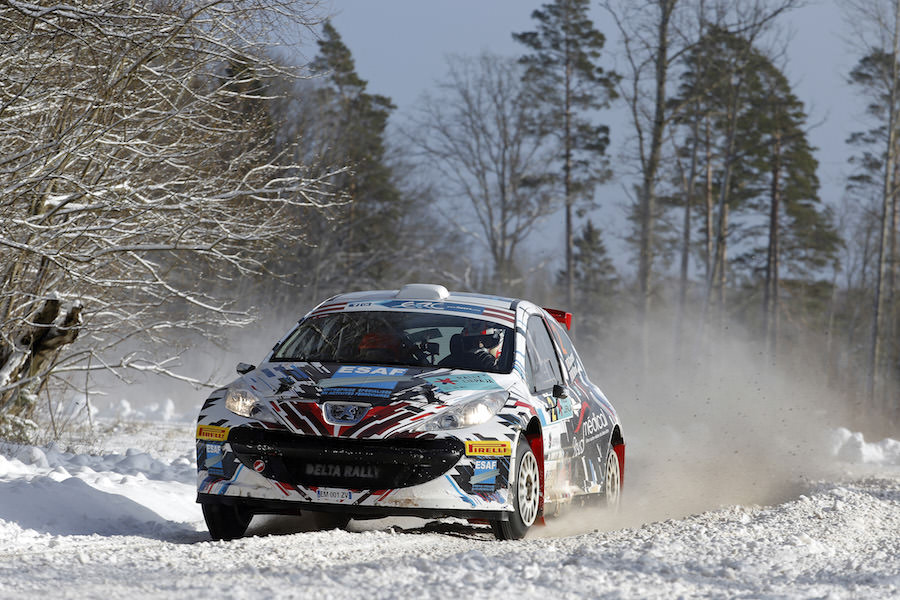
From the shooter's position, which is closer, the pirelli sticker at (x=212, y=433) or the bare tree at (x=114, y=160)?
the pirelli sticker at (x=212, y=433)

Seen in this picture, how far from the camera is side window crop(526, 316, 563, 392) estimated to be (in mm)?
7586

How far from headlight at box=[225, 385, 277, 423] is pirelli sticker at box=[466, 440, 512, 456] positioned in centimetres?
120

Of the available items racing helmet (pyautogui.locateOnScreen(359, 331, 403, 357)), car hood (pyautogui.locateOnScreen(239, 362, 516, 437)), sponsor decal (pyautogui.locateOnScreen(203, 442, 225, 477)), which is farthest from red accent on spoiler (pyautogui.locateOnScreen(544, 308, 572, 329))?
sponsor decal (pyautogui.locateOnScreen(203, 442, 225, 477))

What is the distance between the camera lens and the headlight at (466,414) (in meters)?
6.47

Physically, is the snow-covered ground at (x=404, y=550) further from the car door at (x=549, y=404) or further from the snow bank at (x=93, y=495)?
the car door at (x=549, y=404)

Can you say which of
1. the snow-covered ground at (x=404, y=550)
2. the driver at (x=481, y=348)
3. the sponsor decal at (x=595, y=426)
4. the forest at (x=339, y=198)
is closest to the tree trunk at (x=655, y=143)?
the forest at (x=339, y=198)

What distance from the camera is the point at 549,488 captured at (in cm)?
723

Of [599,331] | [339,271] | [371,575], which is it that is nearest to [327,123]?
[339,271]

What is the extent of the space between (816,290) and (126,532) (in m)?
55.6

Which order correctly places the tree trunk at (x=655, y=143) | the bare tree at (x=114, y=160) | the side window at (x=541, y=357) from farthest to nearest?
the tree trunk at (x=655, y=143), the bare tree at (x=114, y=160), the side window at (x=541, y=357)

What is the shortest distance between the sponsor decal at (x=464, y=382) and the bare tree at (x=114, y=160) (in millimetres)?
3757

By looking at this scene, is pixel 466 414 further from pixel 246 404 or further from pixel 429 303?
pixel 429 303

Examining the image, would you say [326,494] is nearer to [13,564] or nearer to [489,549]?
[489,549]

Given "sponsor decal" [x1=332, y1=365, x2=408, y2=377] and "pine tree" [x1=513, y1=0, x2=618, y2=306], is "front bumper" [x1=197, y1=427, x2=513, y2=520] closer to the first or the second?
"sponsor decal" [x1=332, y1=365, x2=408, y2=377]
